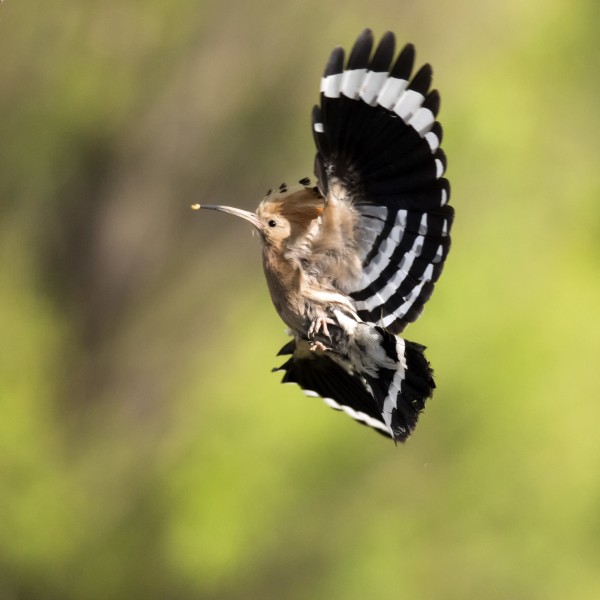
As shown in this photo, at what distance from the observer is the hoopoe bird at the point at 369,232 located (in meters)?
1.91

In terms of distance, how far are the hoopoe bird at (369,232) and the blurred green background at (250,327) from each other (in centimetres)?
259

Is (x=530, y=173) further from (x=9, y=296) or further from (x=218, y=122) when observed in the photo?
(x=9, y=296)

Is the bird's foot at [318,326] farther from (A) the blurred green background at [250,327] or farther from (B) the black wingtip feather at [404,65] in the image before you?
(A) the blurred green background at [250,327]

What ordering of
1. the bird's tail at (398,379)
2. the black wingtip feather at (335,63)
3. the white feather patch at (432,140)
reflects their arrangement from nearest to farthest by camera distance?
1. the black wingtip feather at (335,63)
2. the white feather patch at (432,140)
3. the bird's tail at (398,379)

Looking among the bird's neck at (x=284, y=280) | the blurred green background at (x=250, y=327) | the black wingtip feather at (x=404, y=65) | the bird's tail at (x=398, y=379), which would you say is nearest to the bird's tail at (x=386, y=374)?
the bird's tail at (x=398, y=379)

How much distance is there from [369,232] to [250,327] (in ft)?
11.7

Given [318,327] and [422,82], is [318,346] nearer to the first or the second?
[318,327]

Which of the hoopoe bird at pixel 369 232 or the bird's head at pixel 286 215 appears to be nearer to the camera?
the hoopoe bird at pixel 369 232

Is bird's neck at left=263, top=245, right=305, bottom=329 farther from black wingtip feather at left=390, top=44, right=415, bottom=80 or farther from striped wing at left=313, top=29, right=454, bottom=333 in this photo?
black wingtip feather at left=390, top=44, right=415, bottom=80

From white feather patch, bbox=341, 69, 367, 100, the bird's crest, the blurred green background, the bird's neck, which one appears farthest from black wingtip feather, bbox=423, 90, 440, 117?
the blurred green background

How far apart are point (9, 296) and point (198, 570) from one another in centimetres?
156

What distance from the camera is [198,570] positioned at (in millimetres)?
4746

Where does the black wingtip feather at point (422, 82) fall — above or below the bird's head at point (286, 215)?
above

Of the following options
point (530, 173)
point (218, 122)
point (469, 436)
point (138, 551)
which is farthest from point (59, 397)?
point (530, 173)
